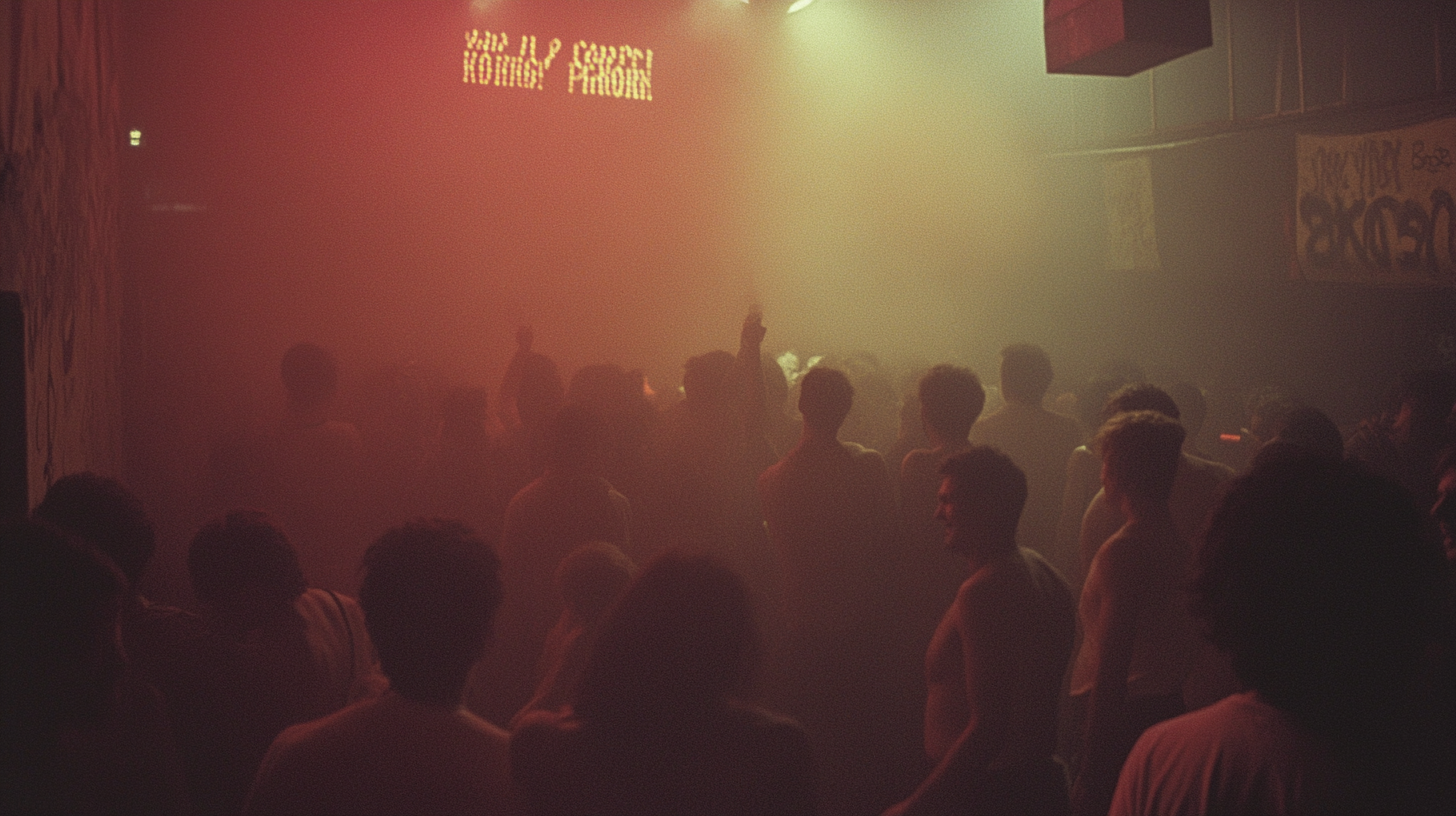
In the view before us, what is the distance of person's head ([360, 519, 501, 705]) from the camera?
1.83 meters

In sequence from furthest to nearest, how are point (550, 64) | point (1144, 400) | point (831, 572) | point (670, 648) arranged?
point (550, 64) < point (831, 572) < point (1144, 400) < point (670, 648)

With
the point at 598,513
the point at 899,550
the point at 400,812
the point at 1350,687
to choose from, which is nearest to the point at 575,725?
the point at 400,812

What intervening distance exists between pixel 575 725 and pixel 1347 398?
7.25 meters

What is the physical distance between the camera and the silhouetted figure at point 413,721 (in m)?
1.74

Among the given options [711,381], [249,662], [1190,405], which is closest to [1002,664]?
[249,662]

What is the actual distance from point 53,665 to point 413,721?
1.81ft

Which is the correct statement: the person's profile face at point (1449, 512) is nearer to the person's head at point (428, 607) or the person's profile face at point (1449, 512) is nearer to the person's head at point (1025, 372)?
the person's head at point (1025, 372)

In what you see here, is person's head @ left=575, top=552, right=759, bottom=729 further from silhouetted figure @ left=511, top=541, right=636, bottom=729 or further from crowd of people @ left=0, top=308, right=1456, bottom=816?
silhouetted figure @ left=511, top=541, right=636, bottom=729

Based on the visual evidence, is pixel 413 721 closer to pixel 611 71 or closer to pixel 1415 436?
pixel 1415 436

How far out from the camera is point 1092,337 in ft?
33.0

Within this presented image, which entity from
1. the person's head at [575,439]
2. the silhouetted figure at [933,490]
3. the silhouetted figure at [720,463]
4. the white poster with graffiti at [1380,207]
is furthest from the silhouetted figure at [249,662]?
the white poster with graffiti at [1380,207]

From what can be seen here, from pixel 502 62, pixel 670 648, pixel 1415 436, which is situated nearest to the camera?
pixel 670 648

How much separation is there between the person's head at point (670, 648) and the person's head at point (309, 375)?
3178 millimetres

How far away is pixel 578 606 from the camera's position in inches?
109
